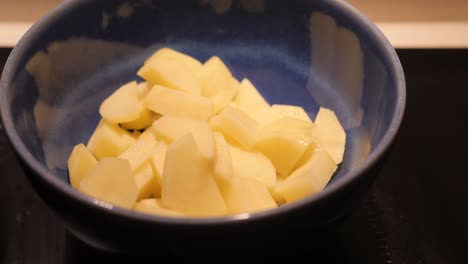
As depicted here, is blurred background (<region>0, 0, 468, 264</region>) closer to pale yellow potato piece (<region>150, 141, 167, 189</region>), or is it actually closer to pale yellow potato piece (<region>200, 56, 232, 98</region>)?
pale yellow potato piece (<region>150, 141, 167, 189</region>)

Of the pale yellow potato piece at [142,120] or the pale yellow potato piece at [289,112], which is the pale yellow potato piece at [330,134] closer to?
the pale yellow potato piece at [289,112]

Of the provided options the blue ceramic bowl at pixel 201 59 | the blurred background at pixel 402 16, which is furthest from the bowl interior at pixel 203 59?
the blurred background at pixel 402 16

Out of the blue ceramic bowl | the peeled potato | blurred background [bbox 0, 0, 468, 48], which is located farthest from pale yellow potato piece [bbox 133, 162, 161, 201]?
blurred background [bbox 0, 0, 468, 48]

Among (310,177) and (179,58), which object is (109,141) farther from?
(310,177)

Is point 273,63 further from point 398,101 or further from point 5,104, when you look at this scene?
point 5,104

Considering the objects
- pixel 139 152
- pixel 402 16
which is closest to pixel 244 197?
pixel 139 152

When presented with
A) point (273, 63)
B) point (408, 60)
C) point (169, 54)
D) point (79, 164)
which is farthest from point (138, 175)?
point (408, 60)
